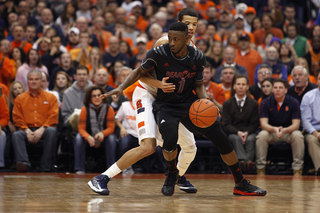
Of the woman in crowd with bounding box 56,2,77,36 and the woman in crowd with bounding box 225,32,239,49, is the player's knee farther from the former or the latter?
the woman in crowd with bounding box 56,2,77,36

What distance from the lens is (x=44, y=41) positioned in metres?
11.0

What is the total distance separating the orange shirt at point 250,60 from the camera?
10852mm

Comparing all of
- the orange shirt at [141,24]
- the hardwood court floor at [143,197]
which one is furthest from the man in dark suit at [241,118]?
the orange shirt at [141,24]

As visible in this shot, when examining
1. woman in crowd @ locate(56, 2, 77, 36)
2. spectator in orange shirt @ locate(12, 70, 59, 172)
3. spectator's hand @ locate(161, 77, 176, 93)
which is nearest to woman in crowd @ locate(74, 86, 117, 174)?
spectator in orange shirt @ locate(12, 70, 59, 172)

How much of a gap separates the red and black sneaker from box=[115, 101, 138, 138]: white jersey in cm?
365

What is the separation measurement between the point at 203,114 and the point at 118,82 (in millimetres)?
5255

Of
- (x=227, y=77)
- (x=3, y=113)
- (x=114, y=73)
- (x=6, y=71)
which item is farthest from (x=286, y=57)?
(x=3, y=113)

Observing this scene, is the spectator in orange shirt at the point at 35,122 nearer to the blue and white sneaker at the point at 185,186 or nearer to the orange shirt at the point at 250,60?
the blue and white sneaker at the point at 185,186

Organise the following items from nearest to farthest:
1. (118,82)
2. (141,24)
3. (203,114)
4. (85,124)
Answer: (203,114), (85,124), (118,82), (141,24)

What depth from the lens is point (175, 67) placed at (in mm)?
4879

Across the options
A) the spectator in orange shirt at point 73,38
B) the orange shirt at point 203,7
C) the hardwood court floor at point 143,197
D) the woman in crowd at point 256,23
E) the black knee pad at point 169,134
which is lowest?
the hardwood court floor at point 143,197

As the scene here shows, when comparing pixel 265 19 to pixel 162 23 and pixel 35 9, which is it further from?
pixel 35 9

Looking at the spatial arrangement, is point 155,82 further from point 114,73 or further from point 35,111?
point 114,73

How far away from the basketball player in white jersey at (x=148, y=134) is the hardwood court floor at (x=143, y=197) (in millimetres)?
184
